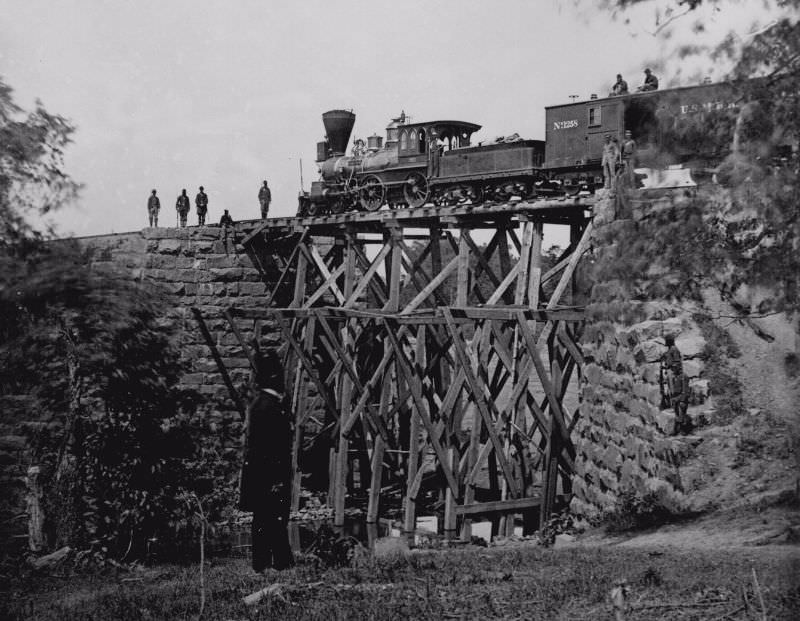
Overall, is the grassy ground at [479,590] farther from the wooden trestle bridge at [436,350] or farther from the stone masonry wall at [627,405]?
the wooden trestle bridge at [436,350]

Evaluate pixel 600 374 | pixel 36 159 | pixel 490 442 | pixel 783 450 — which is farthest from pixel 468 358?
pixel 36 159

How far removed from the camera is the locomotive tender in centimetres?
1441

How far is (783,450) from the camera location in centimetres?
823

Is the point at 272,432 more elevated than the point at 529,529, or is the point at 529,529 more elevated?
the point at 272,432

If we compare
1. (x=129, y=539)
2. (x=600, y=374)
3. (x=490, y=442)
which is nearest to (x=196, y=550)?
(x=129, y=539)

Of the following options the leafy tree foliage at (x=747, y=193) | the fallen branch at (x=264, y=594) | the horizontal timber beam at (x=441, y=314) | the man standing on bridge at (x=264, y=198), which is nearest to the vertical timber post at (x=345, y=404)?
the horizontal timber beam at (x=441, y=314)

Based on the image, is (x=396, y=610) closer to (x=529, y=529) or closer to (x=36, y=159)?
(x=36, y=159)

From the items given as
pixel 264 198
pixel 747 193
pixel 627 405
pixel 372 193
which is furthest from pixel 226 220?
pixel 747 193

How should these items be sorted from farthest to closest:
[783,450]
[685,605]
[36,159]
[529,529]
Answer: [529,529] < [783,450] < [36,159] < [685,605]

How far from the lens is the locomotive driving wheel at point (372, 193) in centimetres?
1802

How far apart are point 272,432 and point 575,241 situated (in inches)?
277

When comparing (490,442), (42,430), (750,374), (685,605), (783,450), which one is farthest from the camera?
(490,442)

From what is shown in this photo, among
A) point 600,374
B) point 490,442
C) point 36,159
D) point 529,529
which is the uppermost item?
point 36,159

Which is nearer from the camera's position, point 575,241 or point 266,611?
point 266,611
